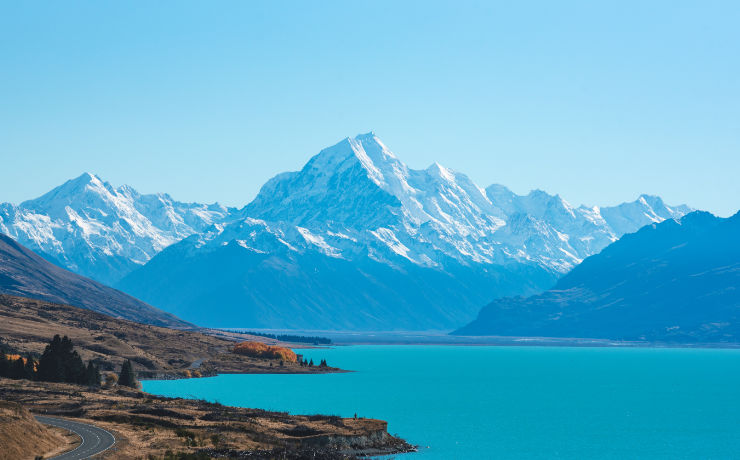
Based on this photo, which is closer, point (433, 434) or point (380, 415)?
point (433, 434)

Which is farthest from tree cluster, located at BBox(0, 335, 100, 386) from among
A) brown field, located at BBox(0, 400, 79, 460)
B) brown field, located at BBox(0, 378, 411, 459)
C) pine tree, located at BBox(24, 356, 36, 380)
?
brown field, located at BBox(0, 400, 79, 460)

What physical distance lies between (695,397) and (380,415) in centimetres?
7505

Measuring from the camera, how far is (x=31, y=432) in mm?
83812

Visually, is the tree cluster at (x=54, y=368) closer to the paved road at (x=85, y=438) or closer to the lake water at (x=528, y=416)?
the lake water at (x=528, y=416)

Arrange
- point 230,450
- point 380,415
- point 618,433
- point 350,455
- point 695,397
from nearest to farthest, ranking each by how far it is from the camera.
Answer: point 230,450
point 350,455
point 618,433
point 380,415
point 695,397

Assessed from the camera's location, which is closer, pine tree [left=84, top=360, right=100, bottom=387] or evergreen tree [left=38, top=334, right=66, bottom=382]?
evergreen tree [left=38, top=334, right=66, bottom=382]

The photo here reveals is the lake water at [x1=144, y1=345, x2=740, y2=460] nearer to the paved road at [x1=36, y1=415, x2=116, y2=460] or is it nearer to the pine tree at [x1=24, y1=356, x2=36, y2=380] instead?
the pine tree at [x1=24, y1=356, x2=36, y2=380]

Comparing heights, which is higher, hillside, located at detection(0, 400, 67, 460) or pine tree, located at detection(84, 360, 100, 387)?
pine tree, located at detection(84, 360, 100, 387)

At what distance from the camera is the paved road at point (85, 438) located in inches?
3191

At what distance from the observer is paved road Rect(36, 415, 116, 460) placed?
266 feet

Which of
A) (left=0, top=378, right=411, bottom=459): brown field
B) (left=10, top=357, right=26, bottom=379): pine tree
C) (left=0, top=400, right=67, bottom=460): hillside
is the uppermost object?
(left=10, top=357, right=26, bottom=379): pine tree

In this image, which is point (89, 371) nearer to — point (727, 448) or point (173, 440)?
point (173, 440)

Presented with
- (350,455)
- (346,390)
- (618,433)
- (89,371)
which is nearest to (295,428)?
(350,455)

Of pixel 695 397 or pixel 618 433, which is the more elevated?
pixel 695 397
